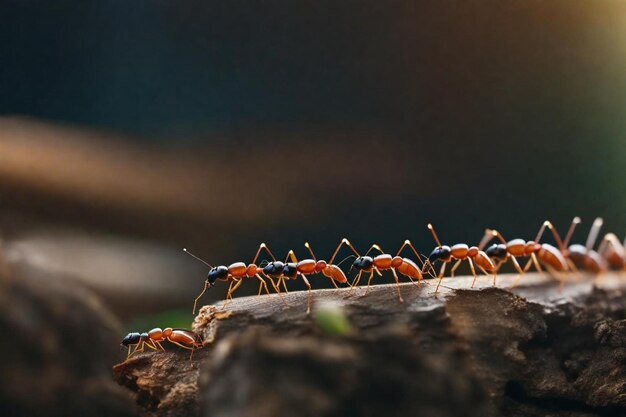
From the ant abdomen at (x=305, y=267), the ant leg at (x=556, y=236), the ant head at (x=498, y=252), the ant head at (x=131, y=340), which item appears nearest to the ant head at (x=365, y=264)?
the ant abdomen at (x=305, y=267)

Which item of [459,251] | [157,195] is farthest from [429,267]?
[157,195]

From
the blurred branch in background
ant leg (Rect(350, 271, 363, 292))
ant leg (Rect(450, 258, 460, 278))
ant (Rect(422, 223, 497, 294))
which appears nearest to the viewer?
ant leg (Rect(350, 271, 363, 292))

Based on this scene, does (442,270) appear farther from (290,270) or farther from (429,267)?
(290,270)

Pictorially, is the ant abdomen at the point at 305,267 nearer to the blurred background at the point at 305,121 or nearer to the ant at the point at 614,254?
the blurred background at the point at 305,121

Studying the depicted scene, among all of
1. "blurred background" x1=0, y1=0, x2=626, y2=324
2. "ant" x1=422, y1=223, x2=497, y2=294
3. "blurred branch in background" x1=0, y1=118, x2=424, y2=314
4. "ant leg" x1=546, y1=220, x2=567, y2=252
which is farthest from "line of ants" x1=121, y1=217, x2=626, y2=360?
"blurred branch in background" x1=0, y1=118, x2=424, y2=314

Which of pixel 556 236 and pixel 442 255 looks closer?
pixel 442 255

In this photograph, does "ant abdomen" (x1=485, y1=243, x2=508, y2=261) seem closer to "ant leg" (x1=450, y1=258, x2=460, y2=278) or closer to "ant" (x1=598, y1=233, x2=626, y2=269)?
"ant leg" (x1=450, y1=258, x2=460, y2=278)
